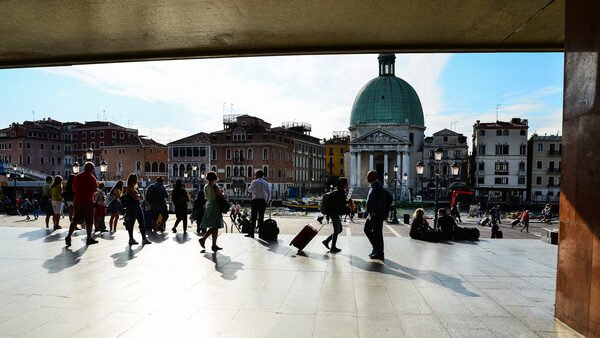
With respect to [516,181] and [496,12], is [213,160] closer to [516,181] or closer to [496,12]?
[516,181]

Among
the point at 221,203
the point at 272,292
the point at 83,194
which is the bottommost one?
the point at 272,292

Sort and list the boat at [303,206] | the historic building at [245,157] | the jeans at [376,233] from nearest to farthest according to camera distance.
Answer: the jeans at [376,233]
the boat at [303,206]
the historic building at [245,157]

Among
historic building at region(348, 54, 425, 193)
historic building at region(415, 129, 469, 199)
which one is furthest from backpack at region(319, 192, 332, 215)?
historic building at region(348, 54, 425, 193)

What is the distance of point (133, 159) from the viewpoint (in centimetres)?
7312

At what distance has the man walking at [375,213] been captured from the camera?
7.48 m

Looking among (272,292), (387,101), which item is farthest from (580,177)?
(387,101)

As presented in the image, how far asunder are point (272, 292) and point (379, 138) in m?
73.5

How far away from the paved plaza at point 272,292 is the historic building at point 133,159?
68.1m

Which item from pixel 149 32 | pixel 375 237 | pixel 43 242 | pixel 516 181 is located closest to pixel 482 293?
pixel 375 237

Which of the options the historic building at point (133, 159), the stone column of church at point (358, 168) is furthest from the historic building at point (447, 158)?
the historic building at point (133, 159)

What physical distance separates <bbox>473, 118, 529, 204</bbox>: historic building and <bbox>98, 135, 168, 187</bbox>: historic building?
54.7 metres

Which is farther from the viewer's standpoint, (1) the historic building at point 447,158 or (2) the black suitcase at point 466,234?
(1) the historic building at point 447,158

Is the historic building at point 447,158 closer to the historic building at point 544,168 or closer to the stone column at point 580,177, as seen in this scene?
the historic building at point 544,168

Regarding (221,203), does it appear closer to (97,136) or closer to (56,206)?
(56,206)
